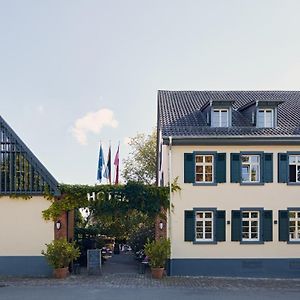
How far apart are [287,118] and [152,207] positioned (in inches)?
352

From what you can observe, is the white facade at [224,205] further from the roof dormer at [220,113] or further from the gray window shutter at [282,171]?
the roof dormer at [220,113]

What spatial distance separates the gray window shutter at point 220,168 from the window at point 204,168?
278mm

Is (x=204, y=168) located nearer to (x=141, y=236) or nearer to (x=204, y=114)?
(x=204, y=114)

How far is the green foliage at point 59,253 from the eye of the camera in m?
22.3

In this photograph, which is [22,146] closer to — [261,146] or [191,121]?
[191,121]

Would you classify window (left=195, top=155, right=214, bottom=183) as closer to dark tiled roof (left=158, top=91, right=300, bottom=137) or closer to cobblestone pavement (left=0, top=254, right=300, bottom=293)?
dark tiled roof (left=158, top=91, right=300, bottom=137)

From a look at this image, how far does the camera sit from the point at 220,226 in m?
24.0

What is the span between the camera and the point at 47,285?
66.6 feet

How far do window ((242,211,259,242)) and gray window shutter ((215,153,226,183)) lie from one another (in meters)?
1.98

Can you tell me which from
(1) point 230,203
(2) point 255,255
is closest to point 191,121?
(1) point 230,203

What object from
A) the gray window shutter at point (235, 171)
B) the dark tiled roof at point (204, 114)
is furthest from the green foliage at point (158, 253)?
the dark tiled roof at point (204, 114)

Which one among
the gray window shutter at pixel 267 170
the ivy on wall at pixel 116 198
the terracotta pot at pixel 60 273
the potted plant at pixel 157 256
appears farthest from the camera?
the gray window shutter at pixel 267 170

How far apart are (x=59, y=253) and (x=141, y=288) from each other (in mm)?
4543

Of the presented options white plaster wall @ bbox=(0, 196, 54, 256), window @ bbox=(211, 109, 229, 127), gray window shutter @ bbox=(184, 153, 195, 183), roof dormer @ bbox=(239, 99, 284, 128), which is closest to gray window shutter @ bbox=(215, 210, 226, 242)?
gray window shutter @ bbox=(184, 153, 195, 183)
